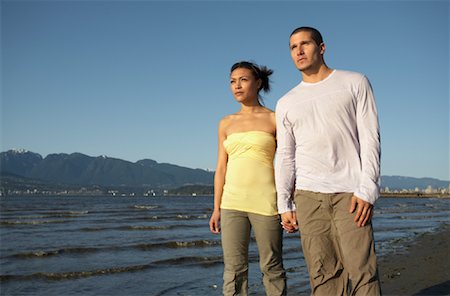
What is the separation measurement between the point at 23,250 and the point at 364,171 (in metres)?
10.5

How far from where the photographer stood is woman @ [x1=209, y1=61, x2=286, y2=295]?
359 centimetres

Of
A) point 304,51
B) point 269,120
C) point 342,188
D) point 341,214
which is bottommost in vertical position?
point 341,214

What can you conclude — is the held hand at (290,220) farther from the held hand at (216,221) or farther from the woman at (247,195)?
the held hand at (216,221)

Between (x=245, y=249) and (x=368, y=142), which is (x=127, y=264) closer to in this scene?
(x=245, y=249)

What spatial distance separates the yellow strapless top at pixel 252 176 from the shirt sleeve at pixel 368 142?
949 millimetres

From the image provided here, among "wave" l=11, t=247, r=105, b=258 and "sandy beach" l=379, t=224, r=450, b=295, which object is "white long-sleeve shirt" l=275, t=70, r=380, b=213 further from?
"wave" l=11, t=247, r=105, b=258

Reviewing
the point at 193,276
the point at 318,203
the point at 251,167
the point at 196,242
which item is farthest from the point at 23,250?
the point at 318,203

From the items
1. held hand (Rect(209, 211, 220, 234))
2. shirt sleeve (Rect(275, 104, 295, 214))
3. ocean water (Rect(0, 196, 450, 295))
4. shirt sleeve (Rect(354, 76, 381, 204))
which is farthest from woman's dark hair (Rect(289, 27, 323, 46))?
ocean water (Rect(0, 196, 450, 295))

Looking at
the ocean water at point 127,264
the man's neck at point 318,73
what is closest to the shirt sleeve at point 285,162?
the man's neck at point 318,73

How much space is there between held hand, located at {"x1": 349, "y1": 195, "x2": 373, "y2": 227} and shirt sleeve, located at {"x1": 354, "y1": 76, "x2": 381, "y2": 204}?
29 mm

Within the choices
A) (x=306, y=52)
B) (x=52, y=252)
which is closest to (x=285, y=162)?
(x=306, y=52)

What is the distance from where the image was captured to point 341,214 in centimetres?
289

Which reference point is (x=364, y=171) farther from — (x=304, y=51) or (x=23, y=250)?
(x=23, y=250)

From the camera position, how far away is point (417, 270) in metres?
7.32
